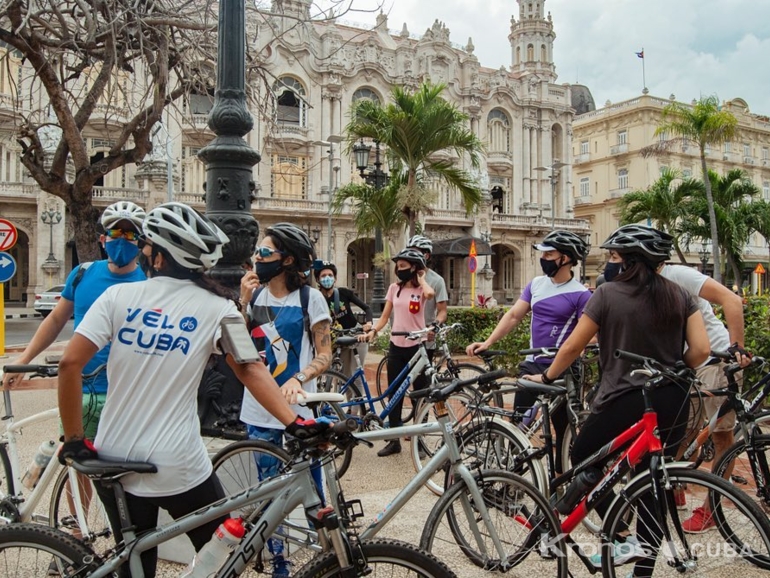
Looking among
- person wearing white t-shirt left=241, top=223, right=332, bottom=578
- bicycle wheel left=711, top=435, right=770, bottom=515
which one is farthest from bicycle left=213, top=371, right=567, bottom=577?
bicycle wheel left=711, top=435, right=770, bottom=515

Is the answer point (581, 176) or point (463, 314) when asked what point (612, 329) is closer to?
point (463, 314)

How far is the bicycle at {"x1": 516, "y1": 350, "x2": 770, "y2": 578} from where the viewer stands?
3014 millimetres

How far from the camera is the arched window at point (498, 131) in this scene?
47188mm

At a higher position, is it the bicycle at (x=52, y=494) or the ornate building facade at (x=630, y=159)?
the ornate building facade at (x=630, y=159)

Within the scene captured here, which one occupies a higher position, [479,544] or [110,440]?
[110,440]

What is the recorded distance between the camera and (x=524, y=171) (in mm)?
47969

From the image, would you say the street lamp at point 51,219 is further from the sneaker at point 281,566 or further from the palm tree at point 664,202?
the sneaker at point 281,566

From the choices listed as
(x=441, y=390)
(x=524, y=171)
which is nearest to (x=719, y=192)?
(x=524, y=171)

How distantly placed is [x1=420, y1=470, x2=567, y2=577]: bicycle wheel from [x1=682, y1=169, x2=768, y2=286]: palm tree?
90.8 ft

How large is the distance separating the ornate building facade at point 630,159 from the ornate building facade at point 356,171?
739 cm

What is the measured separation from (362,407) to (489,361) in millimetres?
1569

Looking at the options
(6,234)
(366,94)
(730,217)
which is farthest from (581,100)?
(6,234)

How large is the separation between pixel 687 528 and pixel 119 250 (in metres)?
3.30

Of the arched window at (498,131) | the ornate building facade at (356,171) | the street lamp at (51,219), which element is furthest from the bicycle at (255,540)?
the arched window at (498,131)
